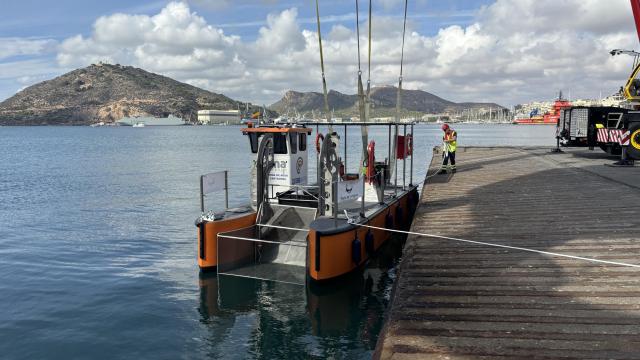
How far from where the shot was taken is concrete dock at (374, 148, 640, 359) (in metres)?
4.63

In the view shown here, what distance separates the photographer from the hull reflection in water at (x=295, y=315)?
26.6 ft

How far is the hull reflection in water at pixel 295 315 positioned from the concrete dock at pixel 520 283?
5.83 feet

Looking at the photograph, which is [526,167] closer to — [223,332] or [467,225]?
[467,225]

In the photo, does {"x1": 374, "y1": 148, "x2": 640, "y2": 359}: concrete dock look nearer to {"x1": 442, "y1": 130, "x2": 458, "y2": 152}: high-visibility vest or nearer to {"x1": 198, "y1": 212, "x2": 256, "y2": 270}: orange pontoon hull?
{"x1": 198, "y1": 212, "x2": 256, "y2": 270}: orange pontoon hull

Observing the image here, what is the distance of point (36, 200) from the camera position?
78.8 ft

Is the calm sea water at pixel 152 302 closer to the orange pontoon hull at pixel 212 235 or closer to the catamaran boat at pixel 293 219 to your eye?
the orange pontoon hull at pixel 212 235

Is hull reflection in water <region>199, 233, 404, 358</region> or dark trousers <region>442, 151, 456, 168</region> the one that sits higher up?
dark trousers <region>442, 151, 456, 168</region>

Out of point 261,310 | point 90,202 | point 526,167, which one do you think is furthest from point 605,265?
point 90,202

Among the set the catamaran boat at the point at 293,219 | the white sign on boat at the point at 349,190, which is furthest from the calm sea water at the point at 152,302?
the white sign on boat at the point at 349,190

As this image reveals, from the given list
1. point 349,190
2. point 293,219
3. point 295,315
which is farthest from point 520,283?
point 293,219

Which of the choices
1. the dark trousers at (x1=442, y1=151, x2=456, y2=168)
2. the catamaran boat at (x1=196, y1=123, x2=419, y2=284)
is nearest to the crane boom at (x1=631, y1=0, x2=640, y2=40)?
the dark trousers at (x1=442, y1=151, x2=456, y2=168)

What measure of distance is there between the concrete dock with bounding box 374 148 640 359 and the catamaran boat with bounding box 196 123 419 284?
1414 millimetres

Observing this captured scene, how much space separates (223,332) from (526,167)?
14866 millimetres

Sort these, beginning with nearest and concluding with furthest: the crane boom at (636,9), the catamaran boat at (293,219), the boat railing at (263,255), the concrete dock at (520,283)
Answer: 1. the concrete dock at (520,283)
2. the catamaran boat at (293,219)
3. the boat railing at (263,255)
4. the crane boom at (636,9)
